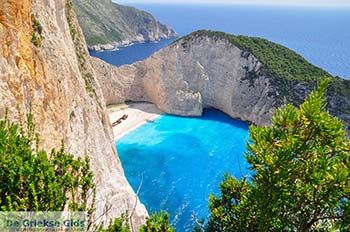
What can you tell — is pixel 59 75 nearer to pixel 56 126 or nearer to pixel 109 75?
pixel 56 126

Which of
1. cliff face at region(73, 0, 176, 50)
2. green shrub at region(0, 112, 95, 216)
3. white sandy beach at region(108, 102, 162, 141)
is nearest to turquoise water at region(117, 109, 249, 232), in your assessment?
white sandy beach at region(108, 102, 162, 141)

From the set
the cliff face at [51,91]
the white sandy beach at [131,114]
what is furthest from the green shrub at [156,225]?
the white sandy beach at [131,114]

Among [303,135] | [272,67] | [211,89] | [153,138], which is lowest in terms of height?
[153,138]

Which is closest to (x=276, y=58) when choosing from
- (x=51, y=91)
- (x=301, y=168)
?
(x=51, y=91)

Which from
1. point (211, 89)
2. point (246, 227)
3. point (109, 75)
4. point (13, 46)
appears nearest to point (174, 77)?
point (211, 89)

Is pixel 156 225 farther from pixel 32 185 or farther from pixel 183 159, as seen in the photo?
pixel 183 159
